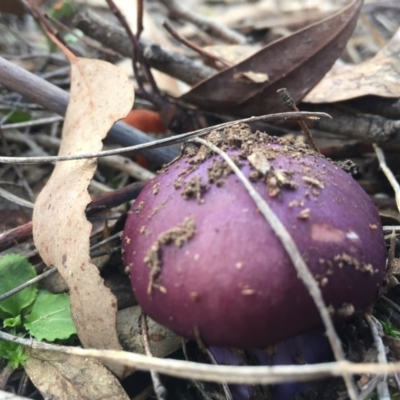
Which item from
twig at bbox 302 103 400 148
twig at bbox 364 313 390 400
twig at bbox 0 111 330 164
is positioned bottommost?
twig at bbox 364 313 390 400

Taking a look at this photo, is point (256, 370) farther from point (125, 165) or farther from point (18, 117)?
point (18, 117)

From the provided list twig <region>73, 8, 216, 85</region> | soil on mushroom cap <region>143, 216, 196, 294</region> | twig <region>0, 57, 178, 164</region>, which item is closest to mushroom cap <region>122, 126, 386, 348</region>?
soil on mushroom cap <region>143, 216, 196, 294</region>

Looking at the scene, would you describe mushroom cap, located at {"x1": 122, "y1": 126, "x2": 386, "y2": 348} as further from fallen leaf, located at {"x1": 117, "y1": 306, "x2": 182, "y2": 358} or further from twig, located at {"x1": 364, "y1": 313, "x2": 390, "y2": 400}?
fallen leaf, located at {"x1": 117, "y1": 306, "x2": 182, "y2": 358}

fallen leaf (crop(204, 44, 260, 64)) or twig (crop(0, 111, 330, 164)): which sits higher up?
fallen leaf (crop(204, 44, 260, 64))

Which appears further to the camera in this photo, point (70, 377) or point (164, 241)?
point (70, 377)

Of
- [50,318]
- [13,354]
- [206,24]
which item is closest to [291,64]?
[50,318]

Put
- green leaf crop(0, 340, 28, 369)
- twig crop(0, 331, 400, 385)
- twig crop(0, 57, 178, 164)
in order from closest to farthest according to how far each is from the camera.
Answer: twig crop(0, 331, 400, 385) < green leaf crop(0, 340, 28, 369) < twig crop(0, 57, 178, 164)

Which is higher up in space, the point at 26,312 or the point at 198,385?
the point at 26,312
